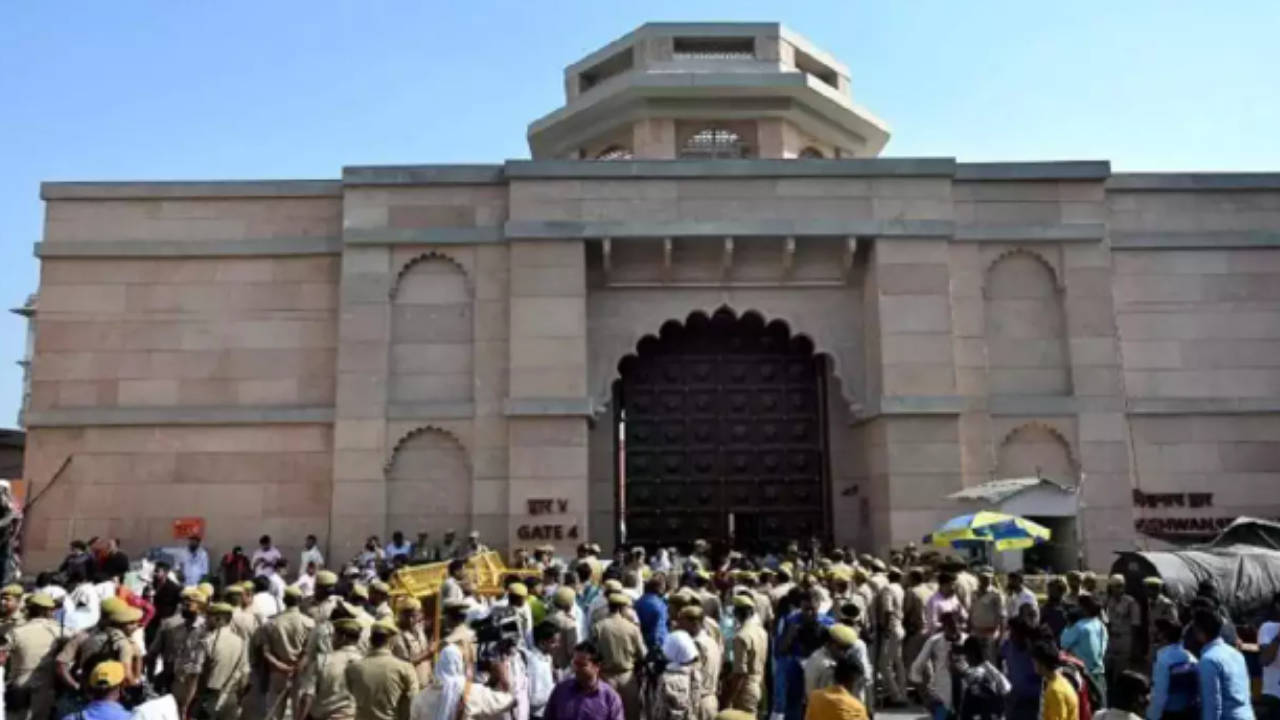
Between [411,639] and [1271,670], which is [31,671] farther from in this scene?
[1271,670]

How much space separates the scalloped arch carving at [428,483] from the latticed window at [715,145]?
332 inches

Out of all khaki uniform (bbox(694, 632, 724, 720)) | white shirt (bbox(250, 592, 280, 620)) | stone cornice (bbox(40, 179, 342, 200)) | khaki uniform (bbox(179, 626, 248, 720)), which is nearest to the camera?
khaki uniform (bbox(694, 632, 724, 720))

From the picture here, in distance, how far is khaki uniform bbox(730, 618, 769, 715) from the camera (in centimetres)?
832

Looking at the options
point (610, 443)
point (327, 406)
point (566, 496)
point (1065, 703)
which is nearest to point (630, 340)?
point (610, 443)

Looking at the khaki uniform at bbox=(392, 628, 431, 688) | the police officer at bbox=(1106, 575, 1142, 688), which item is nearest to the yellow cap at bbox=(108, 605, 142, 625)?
the khaki uniform at bbox=(392, 628, 431, 688)

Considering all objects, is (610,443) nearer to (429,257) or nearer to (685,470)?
(685,470)

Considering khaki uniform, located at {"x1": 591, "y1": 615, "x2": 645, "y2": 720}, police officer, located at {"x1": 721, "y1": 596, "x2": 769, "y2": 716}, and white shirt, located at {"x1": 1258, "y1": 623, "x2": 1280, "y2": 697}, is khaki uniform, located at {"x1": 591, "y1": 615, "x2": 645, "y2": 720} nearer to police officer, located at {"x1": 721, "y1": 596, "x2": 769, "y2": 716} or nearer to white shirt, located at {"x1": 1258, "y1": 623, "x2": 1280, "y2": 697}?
police officer, located at {"x1": 721, "y1": 596, "x2": 769, "y2": 716}

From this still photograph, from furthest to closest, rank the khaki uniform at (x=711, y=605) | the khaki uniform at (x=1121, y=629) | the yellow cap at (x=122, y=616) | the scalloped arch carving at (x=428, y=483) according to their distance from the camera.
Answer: the scalloped arch carving at (x=428, y=483) < the khaki uniform at (x=1121, y=629) < the khaki uniform at (x=711, y=605) < the yellow cap at (x=122, y=616)

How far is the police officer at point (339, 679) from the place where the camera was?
6906 mm

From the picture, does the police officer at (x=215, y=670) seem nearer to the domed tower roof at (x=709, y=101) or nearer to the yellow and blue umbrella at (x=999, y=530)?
the yellow and blue umbrella at (x=999, y=530)

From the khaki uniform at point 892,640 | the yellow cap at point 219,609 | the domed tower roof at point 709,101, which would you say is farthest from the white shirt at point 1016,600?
the domed tower roof at point 709,101

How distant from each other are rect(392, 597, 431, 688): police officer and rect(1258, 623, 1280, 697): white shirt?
20.4 feet

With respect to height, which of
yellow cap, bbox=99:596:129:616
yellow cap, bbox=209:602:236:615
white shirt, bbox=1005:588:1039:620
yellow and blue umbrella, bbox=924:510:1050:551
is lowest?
white shirt, bbox=1005:588:1039:620

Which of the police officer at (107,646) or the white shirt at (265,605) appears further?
the white shirt at (265,605)
